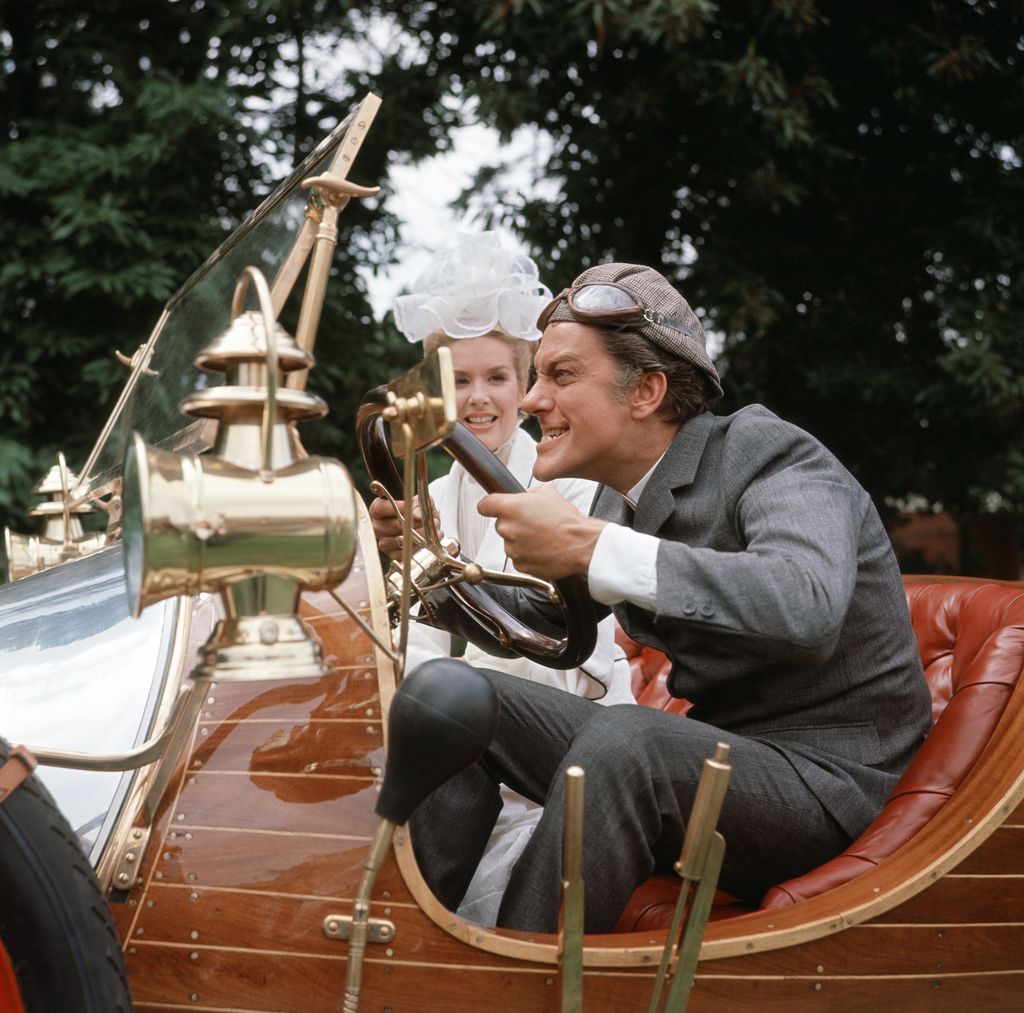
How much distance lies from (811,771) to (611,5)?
12.7ft

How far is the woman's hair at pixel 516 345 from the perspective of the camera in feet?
9.12

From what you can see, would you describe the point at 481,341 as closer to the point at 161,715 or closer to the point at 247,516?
the point at 161,715

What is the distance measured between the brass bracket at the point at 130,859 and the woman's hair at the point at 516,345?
1.71 meters

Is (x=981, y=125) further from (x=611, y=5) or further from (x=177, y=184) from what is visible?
(x=177, y=184)

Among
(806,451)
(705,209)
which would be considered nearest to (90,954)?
(806,451)

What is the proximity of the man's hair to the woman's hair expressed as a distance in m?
1.03

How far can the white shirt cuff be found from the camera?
1.37 m

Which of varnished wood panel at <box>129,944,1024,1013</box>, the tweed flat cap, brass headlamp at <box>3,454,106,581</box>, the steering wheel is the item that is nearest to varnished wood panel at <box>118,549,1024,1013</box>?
varnished wood panel at <box>129,944,1024,1013</box>

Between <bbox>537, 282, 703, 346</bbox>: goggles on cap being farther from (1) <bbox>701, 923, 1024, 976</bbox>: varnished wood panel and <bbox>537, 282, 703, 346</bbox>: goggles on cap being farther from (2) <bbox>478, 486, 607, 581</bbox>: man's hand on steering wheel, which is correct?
(1) <bbox>701, 923, 1024, 976</bbox>: varnished wood panel

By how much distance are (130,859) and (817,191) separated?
5.09 meters

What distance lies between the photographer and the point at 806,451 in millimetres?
1616

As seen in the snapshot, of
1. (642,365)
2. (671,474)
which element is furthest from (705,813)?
(642,365)

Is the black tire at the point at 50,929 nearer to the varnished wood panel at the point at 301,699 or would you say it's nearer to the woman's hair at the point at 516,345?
the varnished wood panel at the point at 301,699

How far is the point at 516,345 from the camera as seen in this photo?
2.81m
